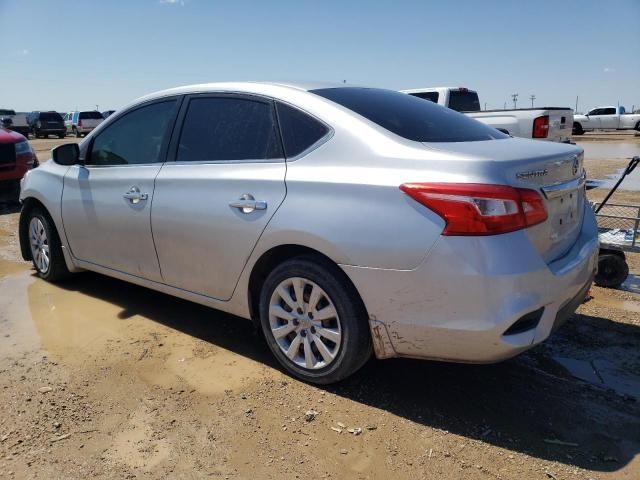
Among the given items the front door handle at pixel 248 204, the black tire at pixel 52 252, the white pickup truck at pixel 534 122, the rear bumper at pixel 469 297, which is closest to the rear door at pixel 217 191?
the front door handle at pixel 248 204

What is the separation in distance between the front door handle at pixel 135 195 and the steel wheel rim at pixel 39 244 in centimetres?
148

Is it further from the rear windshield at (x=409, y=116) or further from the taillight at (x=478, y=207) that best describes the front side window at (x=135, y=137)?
the taillight at (x=478, y=207)

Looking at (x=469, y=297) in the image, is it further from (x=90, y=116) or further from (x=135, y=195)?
(x=90, y=116)

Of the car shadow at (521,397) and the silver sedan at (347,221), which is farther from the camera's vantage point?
the car shadow at (521,397)

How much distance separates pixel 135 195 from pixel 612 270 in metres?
4.03

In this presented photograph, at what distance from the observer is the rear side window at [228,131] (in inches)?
129

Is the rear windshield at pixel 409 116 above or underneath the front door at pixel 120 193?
above

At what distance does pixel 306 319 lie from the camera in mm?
3049

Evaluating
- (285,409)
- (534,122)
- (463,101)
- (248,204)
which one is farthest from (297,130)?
(463,101)

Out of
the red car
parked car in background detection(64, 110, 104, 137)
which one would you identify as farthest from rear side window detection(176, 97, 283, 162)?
parked car in background detection(64, 110, 104, 137)

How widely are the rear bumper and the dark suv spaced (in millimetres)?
39404

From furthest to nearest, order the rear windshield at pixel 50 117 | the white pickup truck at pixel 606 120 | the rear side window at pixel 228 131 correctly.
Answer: the rear windshield at pixel 50 117 < the white pickup truck at pixel 606 120 < the rear side window at pixel 228 131

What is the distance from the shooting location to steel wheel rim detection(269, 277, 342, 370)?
9.70 feet

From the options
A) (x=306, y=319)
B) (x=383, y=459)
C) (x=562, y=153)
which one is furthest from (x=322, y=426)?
(x=562, y=153)
